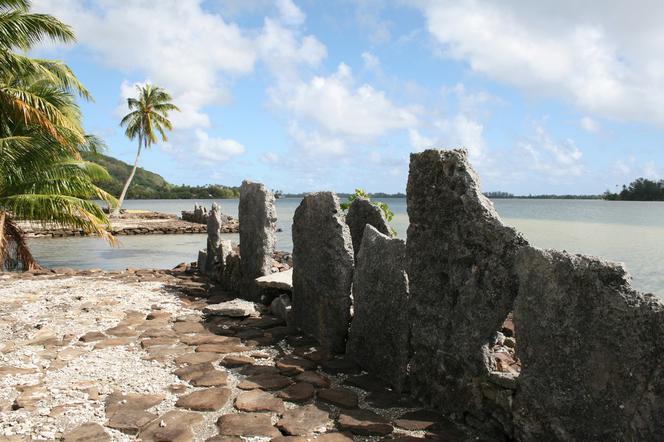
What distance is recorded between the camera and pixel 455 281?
4656 millimetres

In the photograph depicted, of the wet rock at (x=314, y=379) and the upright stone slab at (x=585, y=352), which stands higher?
the upright stone slab at (x=585, y=352)

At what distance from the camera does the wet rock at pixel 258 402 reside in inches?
185

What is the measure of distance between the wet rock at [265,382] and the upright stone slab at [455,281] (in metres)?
1.31

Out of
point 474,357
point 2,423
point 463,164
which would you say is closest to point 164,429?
point 2,423

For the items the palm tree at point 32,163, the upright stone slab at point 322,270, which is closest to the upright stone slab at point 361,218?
the upright stone slab at point 322,270

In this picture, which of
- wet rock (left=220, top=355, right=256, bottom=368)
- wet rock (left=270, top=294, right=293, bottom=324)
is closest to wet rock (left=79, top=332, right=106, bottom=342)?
wet rock (left=220, top=355, right=256, bottom=368)

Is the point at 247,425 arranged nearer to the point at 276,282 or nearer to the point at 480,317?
the point at 480,317

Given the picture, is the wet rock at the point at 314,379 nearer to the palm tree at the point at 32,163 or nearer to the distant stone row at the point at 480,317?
the distant stone row at the point at 480,317

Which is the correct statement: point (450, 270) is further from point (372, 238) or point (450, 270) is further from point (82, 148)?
point (82, 148)

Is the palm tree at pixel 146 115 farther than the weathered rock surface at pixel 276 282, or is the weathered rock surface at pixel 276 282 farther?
the palm tree at pixel 146 115

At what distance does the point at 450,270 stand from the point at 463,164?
952 mm

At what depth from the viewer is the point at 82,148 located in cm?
2078

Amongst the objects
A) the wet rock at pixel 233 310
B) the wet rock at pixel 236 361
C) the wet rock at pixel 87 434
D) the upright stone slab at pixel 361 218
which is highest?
the upright stone slab at pixel 361 218

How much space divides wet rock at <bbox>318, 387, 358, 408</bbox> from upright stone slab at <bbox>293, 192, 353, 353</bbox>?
1.31m
